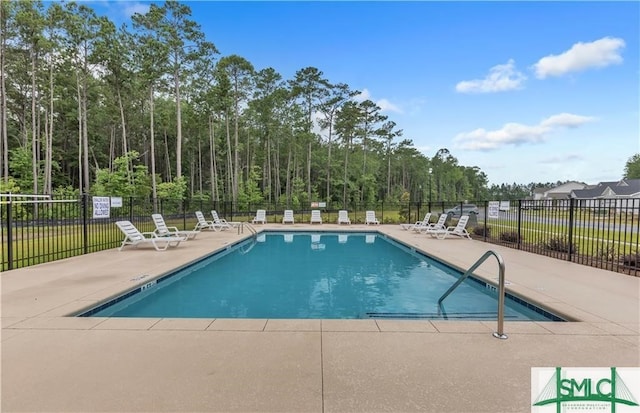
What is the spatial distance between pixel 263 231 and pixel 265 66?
679 inches

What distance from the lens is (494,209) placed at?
10195mm

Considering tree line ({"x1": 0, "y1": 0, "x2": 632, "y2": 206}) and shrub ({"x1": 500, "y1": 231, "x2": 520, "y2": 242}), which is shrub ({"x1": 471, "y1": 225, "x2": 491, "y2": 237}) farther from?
tree line ({"x1": 0, "y1": 0, "x2": 632, "y2": 206})

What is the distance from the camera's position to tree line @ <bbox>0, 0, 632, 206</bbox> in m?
19.0

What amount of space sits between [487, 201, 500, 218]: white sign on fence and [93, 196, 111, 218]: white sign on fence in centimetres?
1057

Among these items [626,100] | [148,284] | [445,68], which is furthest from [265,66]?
[148,284]

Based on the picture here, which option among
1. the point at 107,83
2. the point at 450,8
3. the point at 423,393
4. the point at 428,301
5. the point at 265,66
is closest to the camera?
the point at 423,393

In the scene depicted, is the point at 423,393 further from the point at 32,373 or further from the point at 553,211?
the point at 553,211

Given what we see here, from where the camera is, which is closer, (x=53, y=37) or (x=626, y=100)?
(x=626, y=100)

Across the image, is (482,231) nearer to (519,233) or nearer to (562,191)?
(519,233)

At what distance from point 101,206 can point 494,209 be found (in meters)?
10.8

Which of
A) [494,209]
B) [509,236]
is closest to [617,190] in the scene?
[494,209]

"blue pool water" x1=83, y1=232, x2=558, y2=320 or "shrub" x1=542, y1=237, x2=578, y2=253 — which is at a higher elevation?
"shrub" x1=542, y1=237, x2=578, y2=253

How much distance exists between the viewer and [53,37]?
1880 cm

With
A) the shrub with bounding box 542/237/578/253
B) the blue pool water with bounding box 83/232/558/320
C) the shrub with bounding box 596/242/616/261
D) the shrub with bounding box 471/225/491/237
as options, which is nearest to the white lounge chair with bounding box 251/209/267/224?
the blue pool water with bounding box 83/232/558/320
